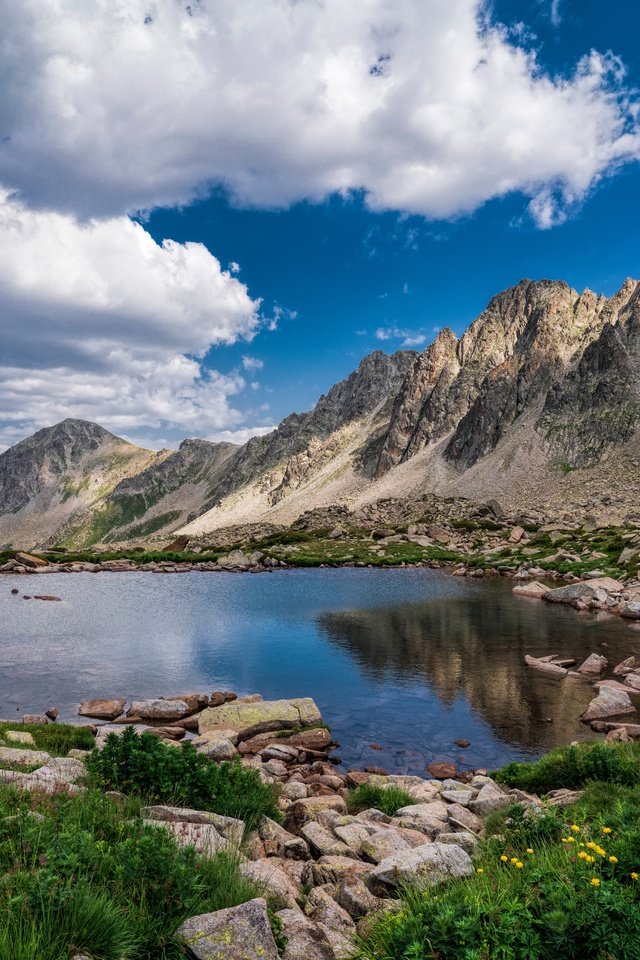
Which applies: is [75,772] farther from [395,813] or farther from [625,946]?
[625,946]

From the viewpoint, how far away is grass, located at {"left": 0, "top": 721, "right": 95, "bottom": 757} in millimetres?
17475

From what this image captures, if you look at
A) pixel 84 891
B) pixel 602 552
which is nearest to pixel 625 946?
pixel 84 891

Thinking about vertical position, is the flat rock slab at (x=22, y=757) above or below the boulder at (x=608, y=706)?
above

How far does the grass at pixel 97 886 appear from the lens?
591cm

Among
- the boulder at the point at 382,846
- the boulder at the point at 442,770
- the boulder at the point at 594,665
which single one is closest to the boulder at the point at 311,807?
the boulder at the point at 382,846

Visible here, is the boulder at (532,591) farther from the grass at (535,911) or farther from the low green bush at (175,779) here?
the grass at (535,911)

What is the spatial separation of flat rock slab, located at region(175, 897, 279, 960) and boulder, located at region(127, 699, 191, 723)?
727 inches

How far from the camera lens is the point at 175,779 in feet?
37.8

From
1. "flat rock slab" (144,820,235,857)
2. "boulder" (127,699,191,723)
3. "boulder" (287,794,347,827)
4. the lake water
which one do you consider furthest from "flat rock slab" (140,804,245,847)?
"boulder" (127,699,191,723)

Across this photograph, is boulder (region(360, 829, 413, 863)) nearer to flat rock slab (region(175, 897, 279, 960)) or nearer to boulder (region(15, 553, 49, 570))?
flat rock slab (region(175, 897, 279, 960))

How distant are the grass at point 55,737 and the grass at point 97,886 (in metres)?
9.59

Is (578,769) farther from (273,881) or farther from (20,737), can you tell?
(20,737)

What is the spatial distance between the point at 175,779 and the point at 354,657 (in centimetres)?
2375

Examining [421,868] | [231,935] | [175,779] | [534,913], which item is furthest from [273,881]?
[534,913]
